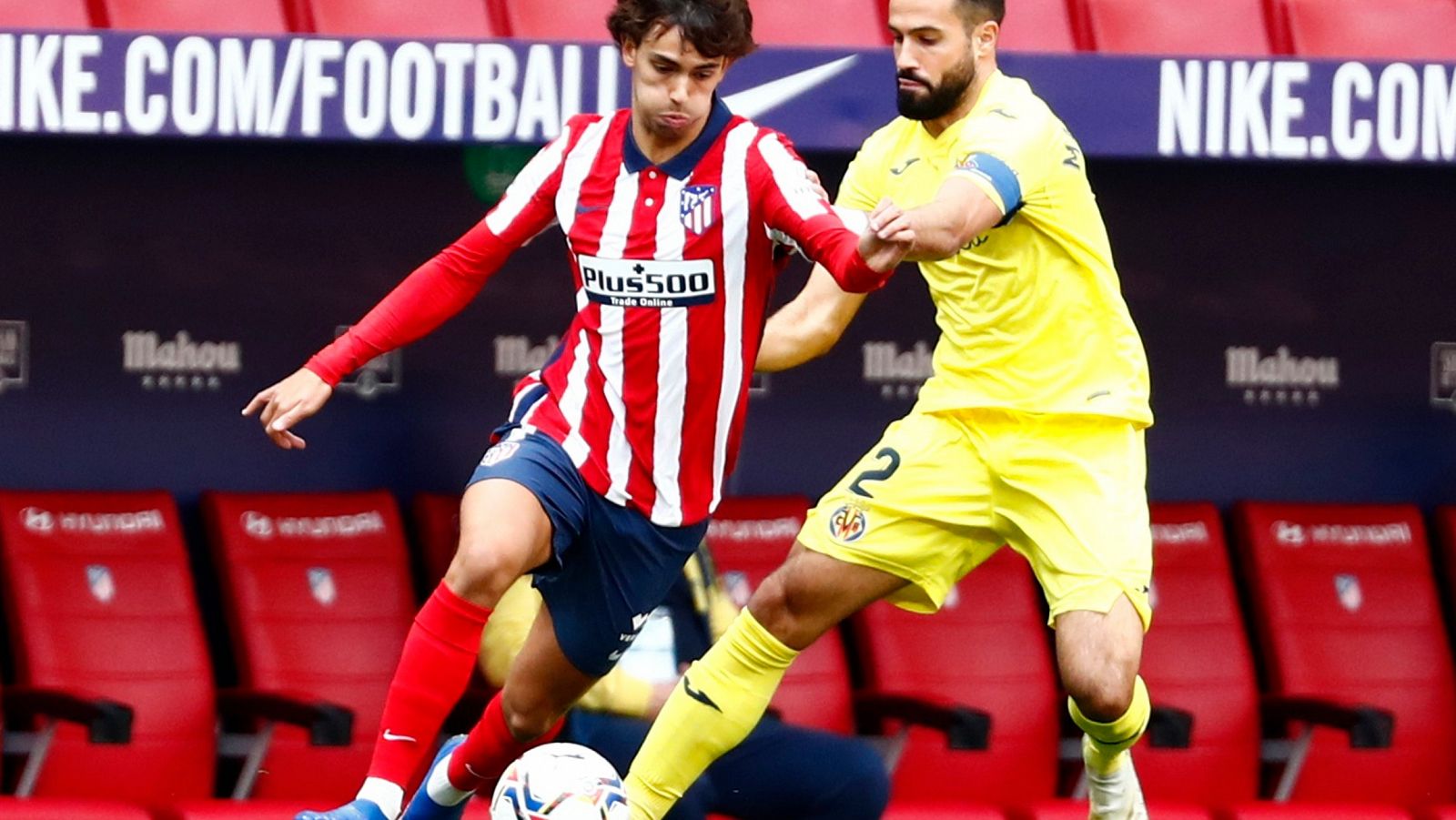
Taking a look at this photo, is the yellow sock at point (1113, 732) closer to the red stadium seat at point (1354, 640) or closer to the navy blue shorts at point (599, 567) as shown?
the navy blue shorts at point (599, 567)

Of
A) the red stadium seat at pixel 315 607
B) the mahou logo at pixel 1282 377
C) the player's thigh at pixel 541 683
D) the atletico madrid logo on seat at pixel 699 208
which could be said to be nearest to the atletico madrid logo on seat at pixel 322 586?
the red stadium seat at pixel 315 607

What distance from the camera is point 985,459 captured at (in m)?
5.73

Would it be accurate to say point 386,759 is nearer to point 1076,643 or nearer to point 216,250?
point 1076,643

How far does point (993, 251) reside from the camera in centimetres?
566

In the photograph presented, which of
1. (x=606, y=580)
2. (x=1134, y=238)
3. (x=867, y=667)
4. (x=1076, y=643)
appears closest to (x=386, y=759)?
(x=606, y=580)

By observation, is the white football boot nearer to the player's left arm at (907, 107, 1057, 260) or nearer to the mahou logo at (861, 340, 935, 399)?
the player's left arm at (907, 107, 1057, 260)

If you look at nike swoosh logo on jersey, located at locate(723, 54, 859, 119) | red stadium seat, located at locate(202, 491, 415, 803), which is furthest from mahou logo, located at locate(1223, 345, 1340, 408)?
red stadium seat, located at locate(202, 491, 415, 803)

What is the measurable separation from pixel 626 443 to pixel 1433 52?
9.38 feet

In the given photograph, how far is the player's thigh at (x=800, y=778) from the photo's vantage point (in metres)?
6.11

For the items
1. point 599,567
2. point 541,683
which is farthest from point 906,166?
point 541,683

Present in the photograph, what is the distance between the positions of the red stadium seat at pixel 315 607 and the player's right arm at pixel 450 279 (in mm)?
1675

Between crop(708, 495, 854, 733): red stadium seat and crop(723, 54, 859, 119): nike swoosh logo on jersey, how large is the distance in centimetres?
132

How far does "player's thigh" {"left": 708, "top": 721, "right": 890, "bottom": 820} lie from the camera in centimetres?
611

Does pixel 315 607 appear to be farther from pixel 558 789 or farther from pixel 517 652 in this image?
pixel 558 789
